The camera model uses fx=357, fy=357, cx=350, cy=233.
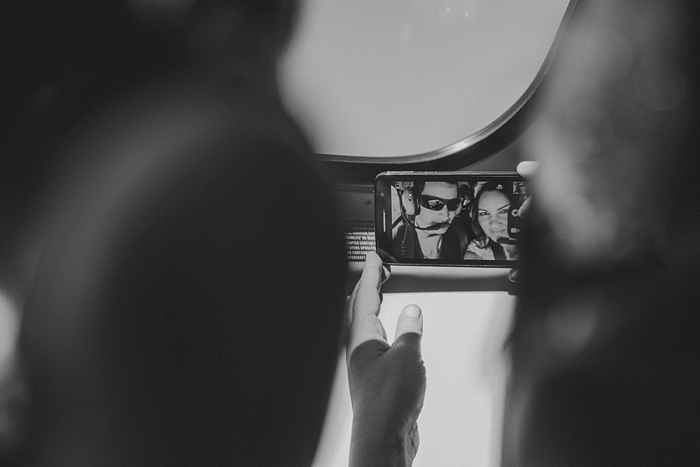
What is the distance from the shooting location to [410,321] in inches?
17.7

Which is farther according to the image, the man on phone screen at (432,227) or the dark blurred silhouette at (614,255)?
the man on phone screen at (432,227)

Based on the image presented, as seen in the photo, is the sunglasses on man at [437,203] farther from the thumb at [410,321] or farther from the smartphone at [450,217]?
the thumb at [410,321]

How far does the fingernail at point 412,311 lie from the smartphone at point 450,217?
0.07 m

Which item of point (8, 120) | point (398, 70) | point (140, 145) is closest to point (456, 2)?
point (398, 70)

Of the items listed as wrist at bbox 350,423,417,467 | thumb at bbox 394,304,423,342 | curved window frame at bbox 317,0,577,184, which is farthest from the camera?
curved window frame at bbox 317,0,577,184

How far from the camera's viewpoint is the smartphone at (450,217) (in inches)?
19.7

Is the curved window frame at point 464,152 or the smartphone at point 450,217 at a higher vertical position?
the curved window frame at point 464,152

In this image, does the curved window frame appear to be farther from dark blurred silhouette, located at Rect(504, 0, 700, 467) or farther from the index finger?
the index finger

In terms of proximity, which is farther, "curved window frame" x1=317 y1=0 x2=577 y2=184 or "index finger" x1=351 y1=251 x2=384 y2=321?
"curved window frame" x1=317 y1=0 x2=577 y2=184

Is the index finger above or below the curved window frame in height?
below

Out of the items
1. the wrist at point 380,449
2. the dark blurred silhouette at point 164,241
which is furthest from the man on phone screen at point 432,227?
the wrist at point 380,449

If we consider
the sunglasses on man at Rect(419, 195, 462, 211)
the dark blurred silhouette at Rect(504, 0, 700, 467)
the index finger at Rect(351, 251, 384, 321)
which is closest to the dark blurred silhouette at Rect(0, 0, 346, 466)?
the index finger at Rect(351, 251, 384, 321)

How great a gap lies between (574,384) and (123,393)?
54cm

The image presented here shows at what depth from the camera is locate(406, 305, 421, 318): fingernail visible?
0.47 m
